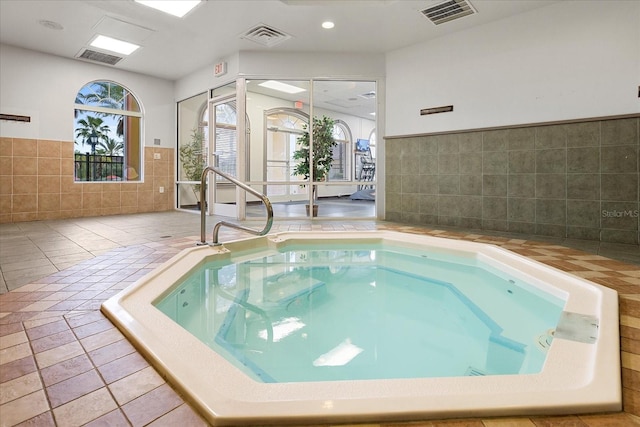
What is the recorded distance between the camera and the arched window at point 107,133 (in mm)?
6238

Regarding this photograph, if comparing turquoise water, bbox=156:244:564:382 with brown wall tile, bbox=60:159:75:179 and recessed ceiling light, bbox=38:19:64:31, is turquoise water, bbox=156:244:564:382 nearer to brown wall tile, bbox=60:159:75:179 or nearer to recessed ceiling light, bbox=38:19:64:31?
recessed ceiling light, bbox=38:19:64:31

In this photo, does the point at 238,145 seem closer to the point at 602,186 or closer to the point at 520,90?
the point at 520,90

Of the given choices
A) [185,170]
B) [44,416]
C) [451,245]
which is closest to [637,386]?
[44,416]

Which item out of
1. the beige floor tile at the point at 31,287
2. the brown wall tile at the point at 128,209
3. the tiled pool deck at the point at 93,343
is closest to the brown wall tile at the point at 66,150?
the brown wall tile at the point at 128,209

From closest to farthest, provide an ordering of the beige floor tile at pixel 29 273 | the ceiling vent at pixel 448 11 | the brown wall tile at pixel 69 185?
the beige floor tile at pixel 29 273 < the ceiling vent at pixel 448 11 < the brown wall tile at pixel 69 185

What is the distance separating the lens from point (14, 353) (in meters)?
1.35

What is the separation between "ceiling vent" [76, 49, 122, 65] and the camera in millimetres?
5637

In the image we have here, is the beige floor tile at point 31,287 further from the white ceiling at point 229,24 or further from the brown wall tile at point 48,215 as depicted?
the brown wall tile at point 48,215

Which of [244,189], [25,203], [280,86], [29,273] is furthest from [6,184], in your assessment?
[244,189]

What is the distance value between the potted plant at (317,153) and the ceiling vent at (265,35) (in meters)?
1.34

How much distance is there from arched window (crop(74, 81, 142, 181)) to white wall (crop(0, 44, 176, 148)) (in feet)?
0.54

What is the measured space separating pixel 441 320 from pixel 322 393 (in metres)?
1.24

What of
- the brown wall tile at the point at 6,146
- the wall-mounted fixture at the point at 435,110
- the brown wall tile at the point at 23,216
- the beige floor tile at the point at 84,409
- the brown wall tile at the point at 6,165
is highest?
the wall-mounted fixture at the point at 435,110

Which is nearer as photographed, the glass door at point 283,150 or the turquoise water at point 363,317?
the turquoise water at point 363,317
